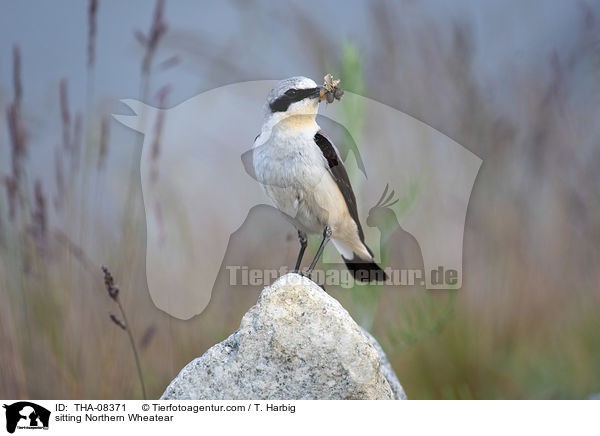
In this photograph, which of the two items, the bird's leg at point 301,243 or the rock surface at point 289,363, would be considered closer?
the rock surface at point 289,363

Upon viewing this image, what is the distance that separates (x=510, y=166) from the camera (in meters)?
→ 2.82

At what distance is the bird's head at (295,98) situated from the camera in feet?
6.41

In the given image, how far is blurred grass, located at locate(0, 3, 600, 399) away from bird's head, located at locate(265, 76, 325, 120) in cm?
50

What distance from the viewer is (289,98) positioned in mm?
1993

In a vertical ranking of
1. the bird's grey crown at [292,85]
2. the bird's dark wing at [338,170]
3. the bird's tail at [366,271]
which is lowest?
the bird's tail at [366,271]

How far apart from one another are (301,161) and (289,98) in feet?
0.70

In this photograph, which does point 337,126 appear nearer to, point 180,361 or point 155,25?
point 155,25

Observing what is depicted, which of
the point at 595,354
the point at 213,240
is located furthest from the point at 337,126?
the point at 595,354
